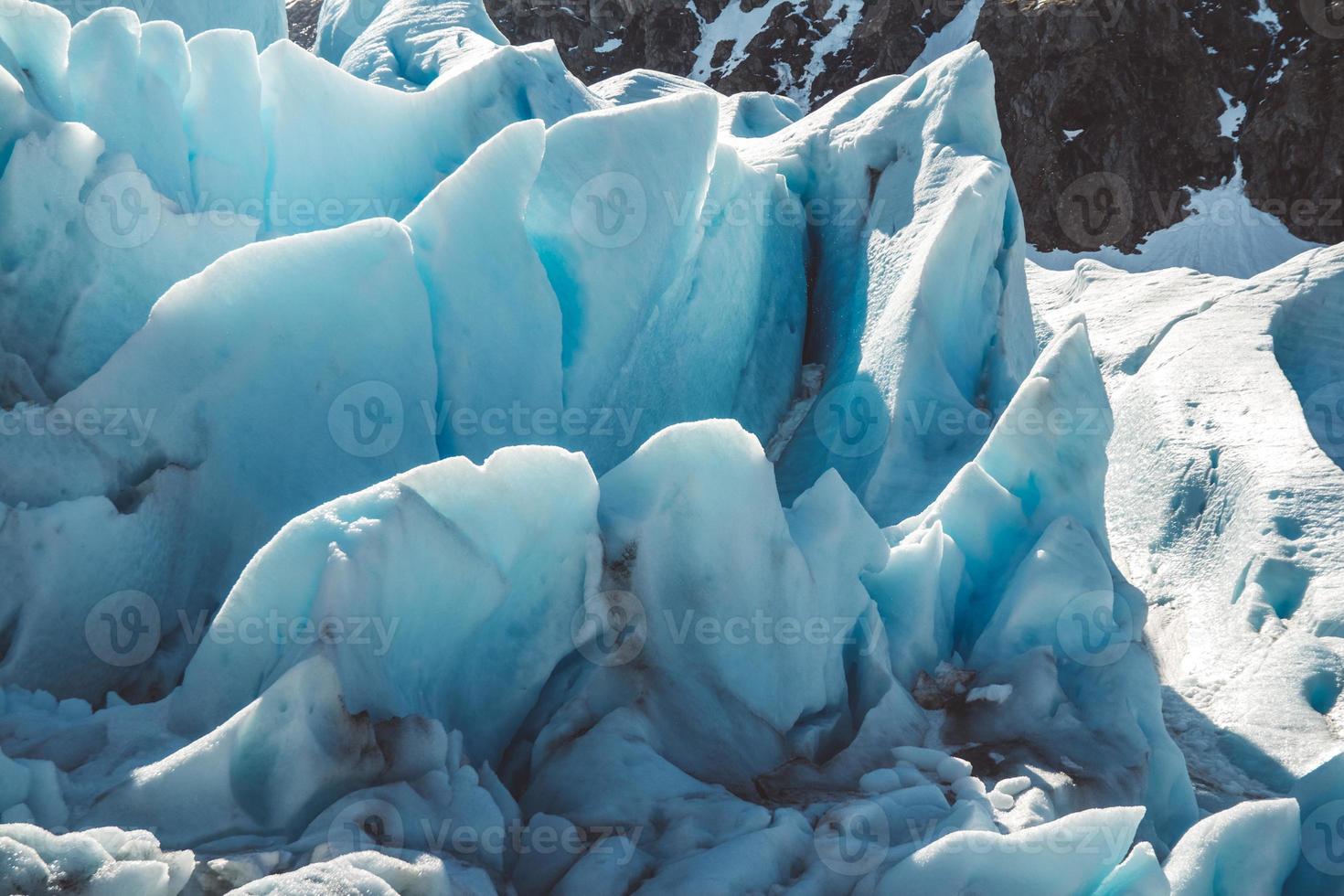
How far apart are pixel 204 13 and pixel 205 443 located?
15.4 feet

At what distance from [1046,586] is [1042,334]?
15.0 ft

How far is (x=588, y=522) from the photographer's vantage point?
3508 mm

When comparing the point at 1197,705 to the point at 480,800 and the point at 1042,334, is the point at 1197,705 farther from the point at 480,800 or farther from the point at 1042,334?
the point at 1042,334

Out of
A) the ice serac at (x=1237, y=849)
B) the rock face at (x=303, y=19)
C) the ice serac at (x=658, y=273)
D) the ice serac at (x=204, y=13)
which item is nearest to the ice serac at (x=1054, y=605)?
the ice serac at (x=1237, y=849)

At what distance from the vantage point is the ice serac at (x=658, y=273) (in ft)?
15.6

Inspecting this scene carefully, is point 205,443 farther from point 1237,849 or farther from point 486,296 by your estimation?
point 1237,849

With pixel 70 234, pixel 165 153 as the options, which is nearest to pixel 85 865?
pixel 70 234

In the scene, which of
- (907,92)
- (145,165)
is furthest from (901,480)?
(145,165)

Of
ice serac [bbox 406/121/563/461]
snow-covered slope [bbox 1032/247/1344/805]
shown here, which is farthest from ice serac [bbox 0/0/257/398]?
snow-covered slope [bbox 1032/247/1344/805]

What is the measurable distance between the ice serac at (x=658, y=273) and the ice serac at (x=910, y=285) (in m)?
0.39

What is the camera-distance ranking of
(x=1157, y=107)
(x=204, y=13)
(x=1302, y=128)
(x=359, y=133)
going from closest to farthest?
(x=359, y=133) → (x=204, y=13) → (x=1302, y=128) → (x=1157, y=107)

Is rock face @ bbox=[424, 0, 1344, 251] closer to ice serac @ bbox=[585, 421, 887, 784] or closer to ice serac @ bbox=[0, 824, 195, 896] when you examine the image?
ice serac @ bbox=[585, 421, 887, 784]

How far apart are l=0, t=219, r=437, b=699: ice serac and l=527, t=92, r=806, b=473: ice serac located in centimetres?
80

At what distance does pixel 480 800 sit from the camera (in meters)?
2.85
